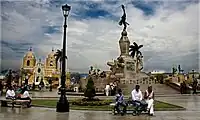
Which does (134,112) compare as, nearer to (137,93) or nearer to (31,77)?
(137,93)

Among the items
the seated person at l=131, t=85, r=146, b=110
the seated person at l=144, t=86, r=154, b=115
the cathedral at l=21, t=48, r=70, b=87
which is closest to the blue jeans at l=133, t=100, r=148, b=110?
the seated person at l=131, t=85, r=146, b=110

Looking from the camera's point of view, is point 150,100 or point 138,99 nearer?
point 150,100

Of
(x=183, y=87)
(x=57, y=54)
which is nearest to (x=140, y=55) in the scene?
(x=57, y=54)

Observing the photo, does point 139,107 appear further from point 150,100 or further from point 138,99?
point 150,100

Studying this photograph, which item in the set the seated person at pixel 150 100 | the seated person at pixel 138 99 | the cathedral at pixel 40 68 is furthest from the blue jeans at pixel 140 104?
the cathedral at pixel 40 68

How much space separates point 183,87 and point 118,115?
3044cm

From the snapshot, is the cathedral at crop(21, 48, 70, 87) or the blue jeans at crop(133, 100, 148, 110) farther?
the cathedral at crop(21, 48, 70, 87)

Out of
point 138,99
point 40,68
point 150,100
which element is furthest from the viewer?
point 40,68

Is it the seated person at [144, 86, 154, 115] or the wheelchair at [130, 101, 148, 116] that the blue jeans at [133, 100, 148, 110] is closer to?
the wheelchair at [130, 101, 148, 116]

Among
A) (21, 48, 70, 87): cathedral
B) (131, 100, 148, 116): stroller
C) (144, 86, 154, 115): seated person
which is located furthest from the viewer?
(21, 48, 70, 87): cathedral

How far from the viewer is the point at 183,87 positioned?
44.0m

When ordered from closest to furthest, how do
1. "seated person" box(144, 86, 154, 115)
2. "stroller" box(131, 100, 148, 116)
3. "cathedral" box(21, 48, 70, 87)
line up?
"seated person" box(144, 86, 154, 115)
"stroller" box(131, 100, 148, 116)
"cathedral" box(21, 48, 70, 87)

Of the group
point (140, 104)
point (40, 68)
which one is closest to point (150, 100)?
point (140, 104)

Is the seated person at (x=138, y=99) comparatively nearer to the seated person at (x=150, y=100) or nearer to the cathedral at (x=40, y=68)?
the seated person at (x=150, y=100)
